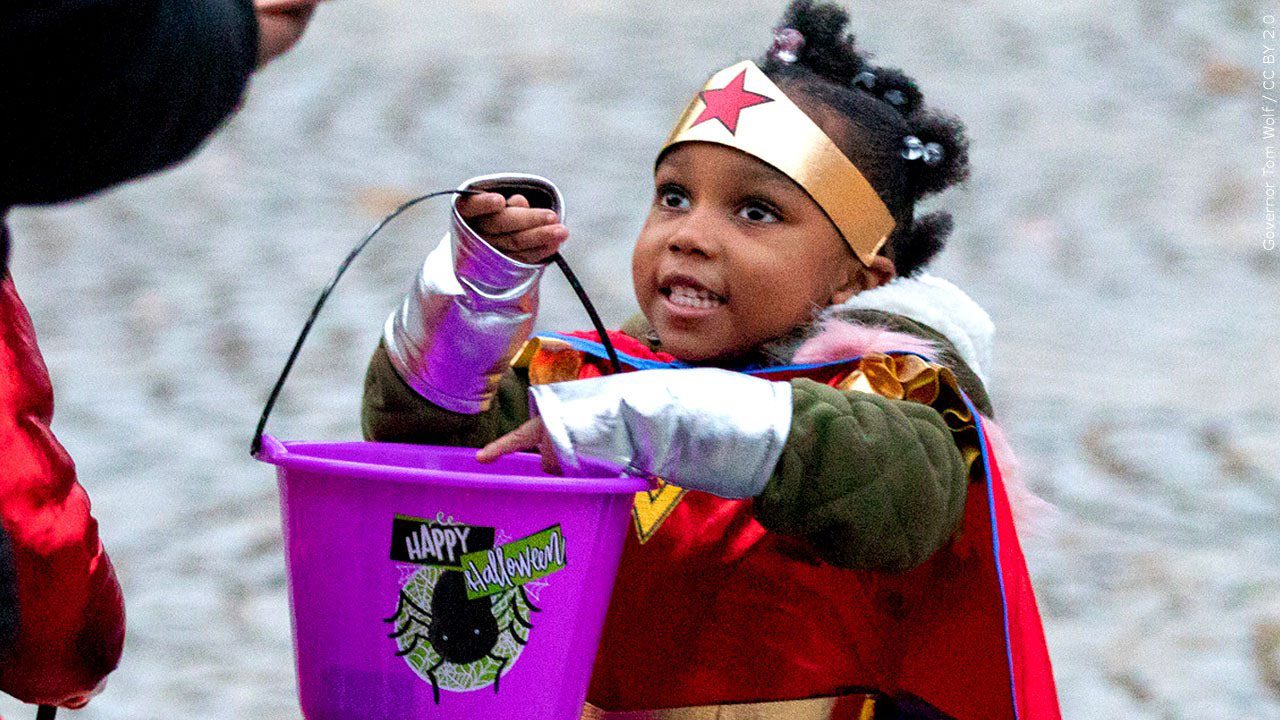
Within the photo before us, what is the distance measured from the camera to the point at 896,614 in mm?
2033

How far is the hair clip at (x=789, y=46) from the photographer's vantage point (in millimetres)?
2211

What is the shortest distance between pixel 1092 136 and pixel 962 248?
4.65 ft

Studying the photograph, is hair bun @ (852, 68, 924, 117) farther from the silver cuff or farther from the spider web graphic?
the spider web graphic

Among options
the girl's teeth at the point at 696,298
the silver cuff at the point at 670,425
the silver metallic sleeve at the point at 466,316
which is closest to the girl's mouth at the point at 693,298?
the girl's teeth at the point at 696,298

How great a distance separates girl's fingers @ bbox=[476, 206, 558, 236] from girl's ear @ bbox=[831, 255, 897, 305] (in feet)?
1.62

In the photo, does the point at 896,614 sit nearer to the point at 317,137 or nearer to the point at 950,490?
the point at 950,490

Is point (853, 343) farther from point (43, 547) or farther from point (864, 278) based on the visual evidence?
point (43, 547)

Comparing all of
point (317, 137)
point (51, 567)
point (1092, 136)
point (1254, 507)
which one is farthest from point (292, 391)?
point (1092, 136)

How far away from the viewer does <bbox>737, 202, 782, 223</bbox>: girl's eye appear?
205 cm

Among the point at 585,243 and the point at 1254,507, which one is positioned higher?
the point at 1254,507

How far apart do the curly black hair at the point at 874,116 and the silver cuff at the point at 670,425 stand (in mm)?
670

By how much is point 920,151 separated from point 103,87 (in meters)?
1.25

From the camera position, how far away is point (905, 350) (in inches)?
74.5

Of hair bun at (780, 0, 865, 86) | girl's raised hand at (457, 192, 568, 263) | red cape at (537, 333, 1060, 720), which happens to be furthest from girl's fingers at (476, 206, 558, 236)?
hair bun at (780, 0, 865, 86)
